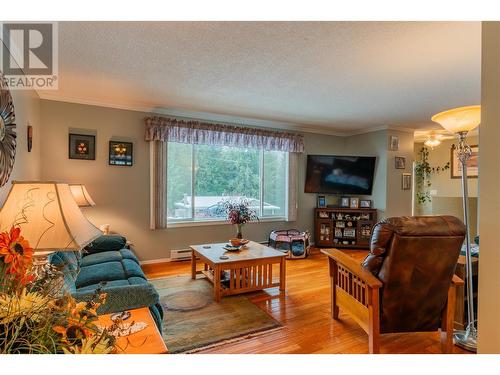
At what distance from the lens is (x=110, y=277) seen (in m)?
2.31

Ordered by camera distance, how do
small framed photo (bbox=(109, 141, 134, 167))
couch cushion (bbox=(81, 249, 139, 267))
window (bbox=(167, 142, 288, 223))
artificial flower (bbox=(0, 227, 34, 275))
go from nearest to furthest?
artificial flower (bbox=(0, 227, 34, 275))
couch cushion (bbox=(81, 249, 139, 267))
small framed photo (bbox=(109, 141, 134, 167))
window (bbox=(167, 142, 288, 223))

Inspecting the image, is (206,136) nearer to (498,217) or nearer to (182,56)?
(182,56)

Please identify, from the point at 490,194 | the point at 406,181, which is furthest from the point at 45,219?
the point at 406,181

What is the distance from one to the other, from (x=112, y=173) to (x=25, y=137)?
1205 millimetres

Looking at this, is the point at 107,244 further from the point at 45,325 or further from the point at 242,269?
the point at 45,325

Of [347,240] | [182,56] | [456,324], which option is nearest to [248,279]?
[456,324]

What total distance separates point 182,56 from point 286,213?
3.53 meters

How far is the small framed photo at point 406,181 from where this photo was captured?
545cm

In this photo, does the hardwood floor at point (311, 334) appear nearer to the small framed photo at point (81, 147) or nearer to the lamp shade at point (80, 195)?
the lamp shade at point (80, 195)

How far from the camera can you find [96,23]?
78.1 inches

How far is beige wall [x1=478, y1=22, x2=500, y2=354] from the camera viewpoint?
99 cm

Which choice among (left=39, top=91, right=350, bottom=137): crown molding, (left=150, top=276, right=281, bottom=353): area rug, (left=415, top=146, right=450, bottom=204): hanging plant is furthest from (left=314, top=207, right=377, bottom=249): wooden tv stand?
(left=150, top=276, right=281, bottom=353): area rug

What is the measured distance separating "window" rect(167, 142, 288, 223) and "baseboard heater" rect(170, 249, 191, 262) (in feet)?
1.59

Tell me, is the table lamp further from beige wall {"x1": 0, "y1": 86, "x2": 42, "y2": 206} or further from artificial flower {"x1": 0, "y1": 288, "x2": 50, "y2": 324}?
beige wall {"x1": 0, "y1": 86, "x2": 42, "y2": 206}
